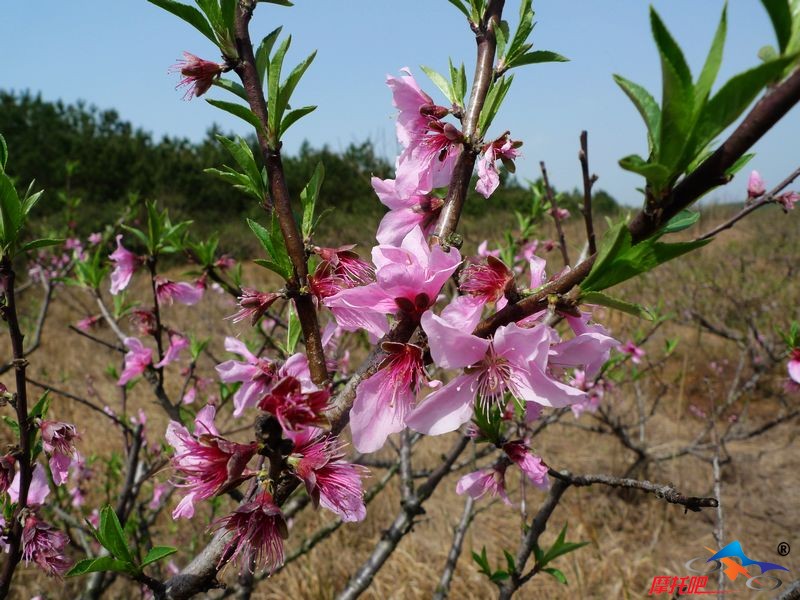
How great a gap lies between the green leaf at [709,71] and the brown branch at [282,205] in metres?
0.57

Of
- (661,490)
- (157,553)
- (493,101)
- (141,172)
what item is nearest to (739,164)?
(493,101)

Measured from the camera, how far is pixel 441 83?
41.5 inches

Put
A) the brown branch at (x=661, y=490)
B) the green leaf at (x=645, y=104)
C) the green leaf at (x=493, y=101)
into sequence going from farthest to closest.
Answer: the green leaf at (x=493, y=101) < the brown branch at (x=661, y=490) < the green leaf at (x=645, y=104)

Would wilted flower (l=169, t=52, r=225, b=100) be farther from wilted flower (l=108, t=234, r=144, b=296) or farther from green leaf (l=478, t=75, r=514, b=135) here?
wilted flower (l=108, t=234, r=144, b=296)

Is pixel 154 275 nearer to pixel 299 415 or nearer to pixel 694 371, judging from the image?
pixel 299 415

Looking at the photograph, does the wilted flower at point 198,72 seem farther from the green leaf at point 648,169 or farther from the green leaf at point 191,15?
the green leaf at point 648,169

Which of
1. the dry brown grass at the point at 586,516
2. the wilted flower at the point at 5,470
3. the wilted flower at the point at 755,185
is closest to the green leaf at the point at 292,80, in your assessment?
the wilted flower at the point at 5,470

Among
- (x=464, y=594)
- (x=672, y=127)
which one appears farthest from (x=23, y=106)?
(x=672, y=127)

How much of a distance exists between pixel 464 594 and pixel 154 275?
308cm

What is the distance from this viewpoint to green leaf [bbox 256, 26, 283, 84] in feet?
2.92

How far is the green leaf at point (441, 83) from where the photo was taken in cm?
104

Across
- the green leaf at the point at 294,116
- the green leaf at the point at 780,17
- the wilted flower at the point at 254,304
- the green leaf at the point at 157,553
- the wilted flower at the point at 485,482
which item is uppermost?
the green leaf at the point at 294,116

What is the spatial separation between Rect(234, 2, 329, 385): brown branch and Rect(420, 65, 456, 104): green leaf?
0.36 m

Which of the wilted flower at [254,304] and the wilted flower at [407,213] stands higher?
the wilted flower at [407,213]
